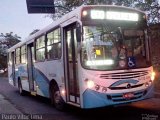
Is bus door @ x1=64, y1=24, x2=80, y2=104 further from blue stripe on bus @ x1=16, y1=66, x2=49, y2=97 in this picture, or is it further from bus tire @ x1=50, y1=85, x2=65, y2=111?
blue stripe on bus @ x1=16, y1=66, x2=49, y2=97

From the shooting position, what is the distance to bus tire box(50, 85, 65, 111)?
39.2 feet

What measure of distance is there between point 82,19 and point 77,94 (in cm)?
215

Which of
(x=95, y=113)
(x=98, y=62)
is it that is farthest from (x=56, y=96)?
(x=98, y=62)

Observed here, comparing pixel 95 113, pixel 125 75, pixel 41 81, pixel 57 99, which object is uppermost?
pixel 125 75

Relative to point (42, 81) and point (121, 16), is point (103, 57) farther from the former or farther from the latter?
point (42, 81)

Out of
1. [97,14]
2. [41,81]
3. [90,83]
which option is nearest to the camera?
[90,83]

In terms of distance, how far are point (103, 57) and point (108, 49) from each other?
289 millimetres

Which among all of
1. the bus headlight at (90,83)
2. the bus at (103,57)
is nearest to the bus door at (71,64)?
the bus at (103,57)

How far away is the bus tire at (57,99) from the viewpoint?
11947mm

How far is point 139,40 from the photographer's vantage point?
1032 cm

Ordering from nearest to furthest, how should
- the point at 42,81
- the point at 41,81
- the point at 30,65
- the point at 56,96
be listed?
the point at 56,96
the point at 42,81
the point at 41,81
the point at 30,65

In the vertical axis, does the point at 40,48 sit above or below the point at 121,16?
below

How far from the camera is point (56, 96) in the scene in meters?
12.3

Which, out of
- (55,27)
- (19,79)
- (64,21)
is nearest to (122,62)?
(64,21)
